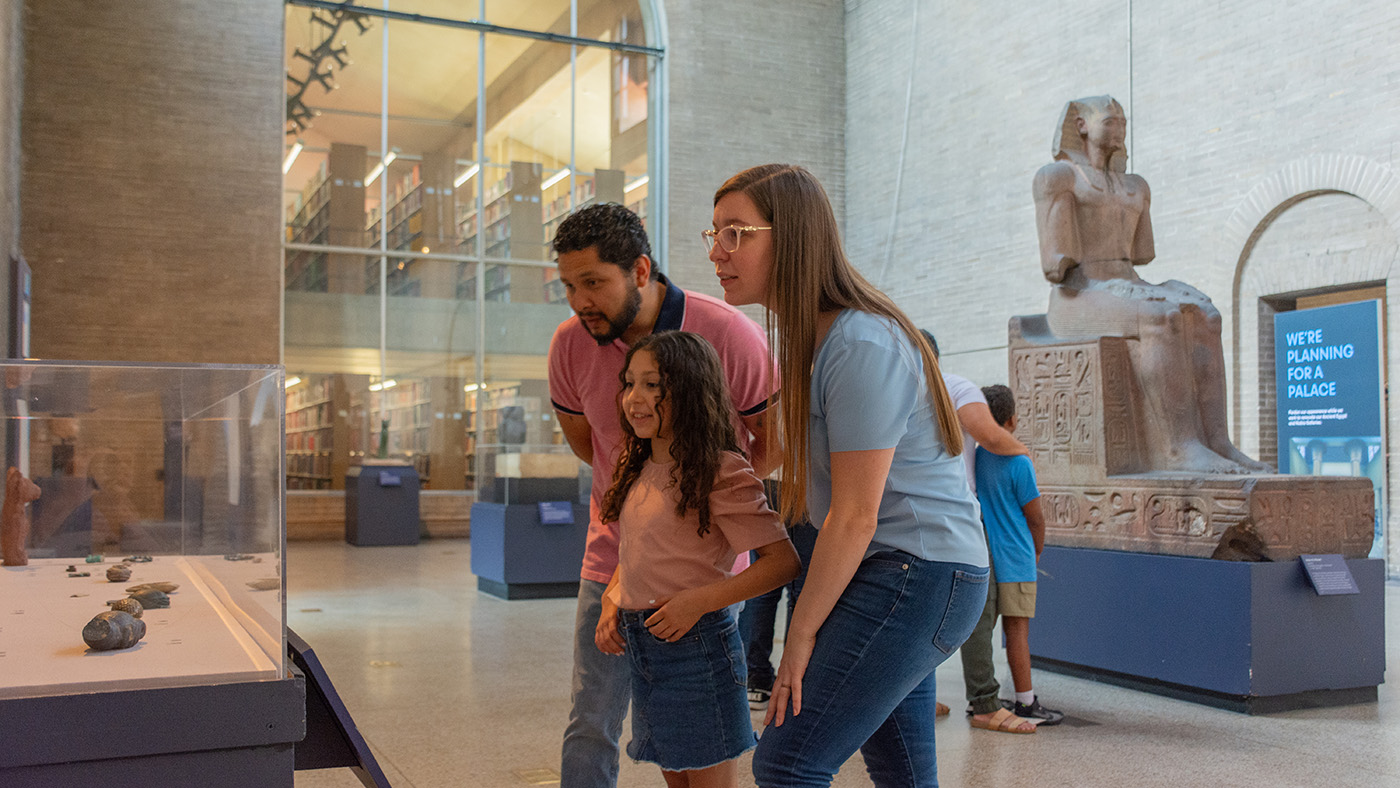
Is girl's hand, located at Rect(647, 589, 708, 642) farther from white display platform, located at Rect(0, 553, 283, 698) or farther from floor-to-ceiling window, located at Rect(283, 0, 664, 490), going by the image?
floor-to-ceiling window, located at Rect(283, 0, 664, 490)

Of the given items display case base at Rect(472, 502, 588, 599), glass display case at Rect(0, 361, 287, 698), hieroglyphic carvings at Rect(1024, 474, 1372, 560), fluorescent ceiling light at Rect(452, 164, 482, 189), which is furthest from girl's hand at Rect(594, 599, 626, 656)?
fluorescent ceiling light at Rect(452, 164, 482, 189)

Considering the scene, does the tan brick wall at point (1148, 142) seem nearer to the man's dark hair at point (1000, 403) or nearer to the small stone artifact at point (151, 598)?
the man's dark hair at point (1000, 403)

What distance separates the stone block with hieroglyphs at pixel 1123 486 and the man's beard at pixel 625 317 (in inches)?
147

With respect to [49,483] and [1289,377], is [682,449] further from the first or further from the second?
[1289,377]

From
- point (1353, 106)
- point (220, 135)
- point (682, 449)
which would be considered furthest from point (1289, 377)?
point (220, 135)

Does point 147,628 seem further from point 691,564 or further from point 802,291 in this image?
point 802,291

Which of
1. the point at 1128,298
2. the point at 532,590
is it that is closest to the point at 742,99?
the point at 532,590

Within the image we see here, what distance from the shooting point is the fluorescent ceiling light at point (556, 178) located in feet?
57.5

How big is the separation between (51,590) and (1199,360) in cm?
552

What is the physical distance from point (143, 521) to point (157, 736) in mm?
586

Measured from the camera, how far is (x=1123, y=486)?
5.83 metres

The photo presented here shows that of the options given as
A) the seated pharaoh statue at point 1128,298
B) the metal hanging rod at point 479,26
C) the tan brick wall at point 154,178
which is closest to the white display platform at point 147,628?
the seated pharaoh statue at point 1128,298

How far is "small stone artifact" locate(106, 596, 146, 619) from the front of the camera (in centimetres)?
202

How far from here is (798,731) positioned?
1.84m
